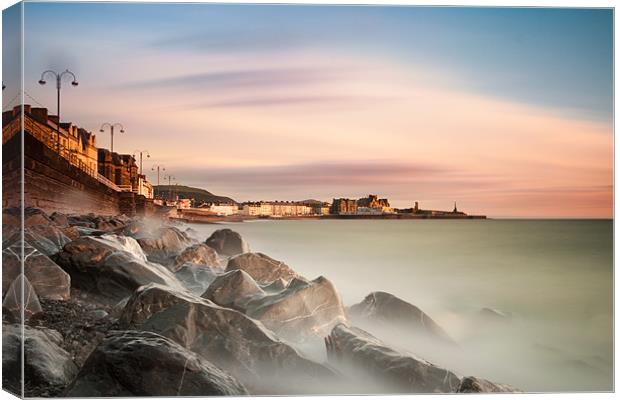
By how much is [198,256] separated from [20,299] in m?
1.75

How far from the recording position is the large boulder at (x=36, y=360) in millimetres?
7062

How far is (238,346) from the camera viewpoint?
287 inches

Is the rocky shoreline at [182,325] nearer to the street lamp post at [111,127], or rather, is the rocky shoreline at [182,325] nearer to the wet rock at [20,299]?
the wet rock at [20,299]

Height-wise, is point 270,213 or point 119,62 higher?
point 119,62

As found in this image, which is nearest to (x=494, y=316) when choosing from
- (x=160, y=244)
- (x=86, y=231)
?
(x=160, y=244)

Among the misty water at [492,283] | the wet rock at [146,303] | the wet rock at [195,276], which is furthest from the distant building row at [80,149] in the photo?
the misty water at [492,283]

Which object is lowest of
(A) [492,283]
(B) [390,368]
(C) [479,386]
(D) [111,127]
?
(C) [479,386]

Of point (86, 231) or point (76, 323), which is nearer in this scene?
point (76, 323)

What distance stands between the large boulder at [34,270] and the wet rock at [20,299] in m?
0.04

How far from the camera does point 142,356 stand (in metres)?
6.82

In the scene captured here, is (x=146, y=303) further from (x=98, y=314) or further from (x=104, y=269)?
(x=104, y=269)

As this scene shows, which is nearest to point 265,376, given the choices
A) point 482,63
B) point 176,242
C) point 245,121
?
point 176,242

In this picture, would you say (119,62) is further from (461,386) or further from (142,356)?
(461,386)

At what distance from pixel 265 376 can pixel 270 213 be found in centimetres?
151
